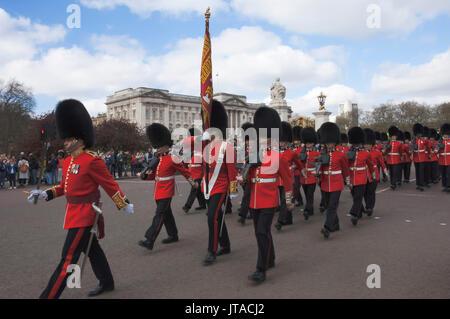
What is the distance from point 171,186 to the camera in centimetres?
619

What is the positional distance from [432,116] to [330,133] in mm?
58604

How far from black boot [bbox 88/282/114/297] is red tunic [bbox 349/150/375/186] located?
5357 mm

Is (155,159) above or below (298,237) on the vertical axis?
above

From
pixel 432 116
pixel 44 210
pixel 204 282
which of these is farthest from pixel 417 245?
pixel 432 116

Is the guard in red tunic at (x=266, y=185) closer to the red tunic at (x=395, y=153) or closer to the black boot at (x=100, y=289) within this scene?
the black boot at (x=100, y=289)

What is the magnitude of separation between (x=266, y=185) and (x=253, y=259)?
46.1 inches

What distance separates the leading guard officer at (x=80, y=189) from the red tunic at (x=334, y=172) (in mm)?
3968

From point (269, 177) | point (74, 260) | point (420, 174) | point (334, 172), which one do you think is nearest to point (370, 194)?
point (334, 172)

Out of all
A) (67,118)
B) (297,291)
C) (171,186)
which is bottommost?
(297,291)

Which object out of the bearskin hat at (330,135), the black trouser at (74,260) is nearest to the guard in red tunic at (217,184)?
the black trouser at (74,260)

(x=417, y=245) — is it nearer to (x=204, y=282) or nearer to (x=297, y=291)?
(x=297, y=291)

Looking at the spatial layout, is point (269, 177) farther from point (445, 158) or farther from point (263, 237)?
point (445, 158)

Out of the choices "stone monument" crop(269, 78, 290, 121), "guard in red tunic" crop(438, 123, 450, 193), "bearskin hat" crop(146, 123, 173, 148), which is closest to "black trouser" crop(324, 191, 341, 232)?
"bearskin hat" crop(146, 123, 173, 148)

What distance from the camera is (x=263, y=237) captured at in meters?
4.56
